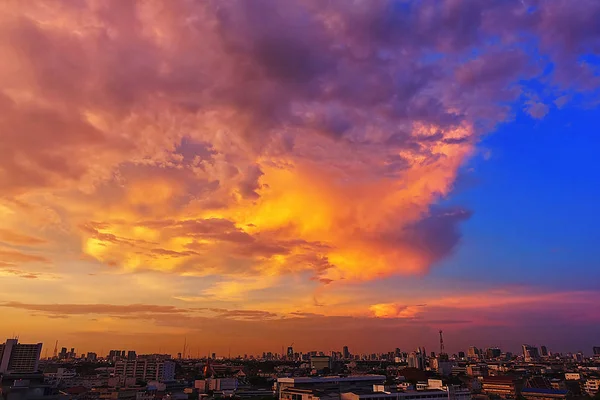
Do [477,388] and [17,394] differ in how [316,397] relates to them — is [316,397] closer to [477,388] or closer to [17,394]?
[17,394]

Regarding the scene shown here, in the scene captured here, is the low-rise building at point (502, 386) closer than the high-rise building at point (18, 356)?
Yes

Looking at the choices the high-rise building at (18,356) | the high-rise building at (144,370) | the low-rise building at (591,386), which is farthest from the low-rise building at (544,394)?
the high-rise building at (18,356)

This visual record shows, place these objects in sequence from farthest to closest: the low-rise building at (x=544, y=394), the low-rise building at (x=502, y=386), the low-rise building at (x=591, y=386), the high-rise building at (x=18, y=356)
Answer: the high-rise building at (x=18, y=356), the low-rise building at (x=502, y=386), the low-rise building at (x=591, y=386), the low-rise building at (x=544, y=394)

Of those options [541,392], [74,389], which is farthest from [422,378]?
[74,389]

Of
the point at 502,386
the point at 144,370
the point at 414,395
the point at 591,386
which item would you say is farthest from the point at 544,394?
the point at 144,370

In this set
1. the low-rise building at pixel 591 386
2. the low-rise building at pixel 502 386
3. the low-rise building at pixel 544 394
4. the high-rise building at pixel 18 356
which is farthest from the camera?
the high-rise building at pixel 18 356

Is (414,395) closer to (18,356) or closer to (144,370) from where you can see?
(144,370)

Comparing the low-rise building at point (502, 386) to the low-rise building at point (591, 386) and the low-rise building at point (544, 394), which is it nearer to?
the low-rise building at point (544, 394)

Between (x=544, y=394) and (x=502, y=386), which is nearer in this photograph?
(x=544, y=394)

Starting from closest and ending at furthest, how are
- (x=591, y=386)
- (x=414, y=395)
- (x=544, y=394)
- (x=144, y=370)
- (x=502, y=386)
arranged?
(x=414, y=395)
(x=544, y=394)
(x=591, y=386)
(x=502, y=386)
(x=144, y=370)
